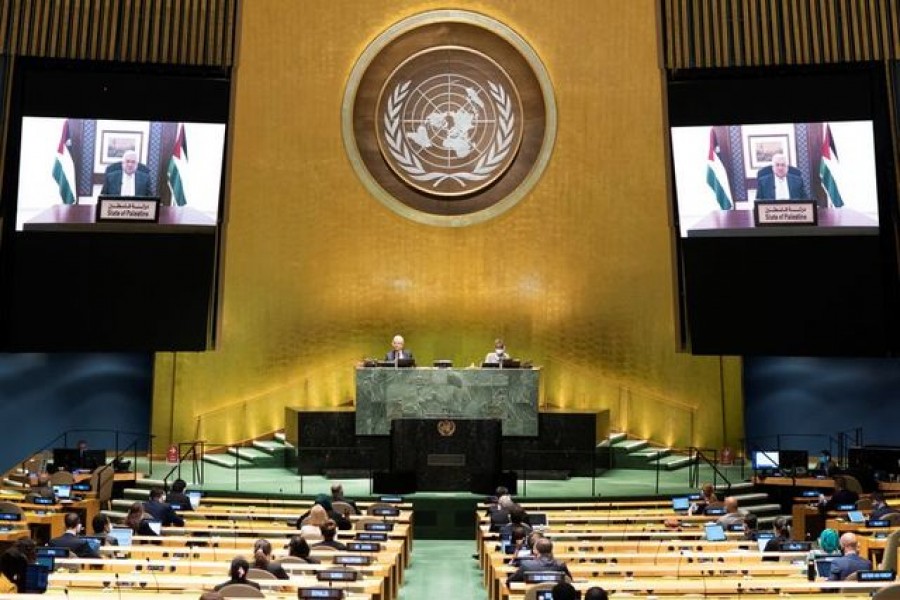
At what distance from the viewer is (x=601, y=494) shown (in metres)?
15.0

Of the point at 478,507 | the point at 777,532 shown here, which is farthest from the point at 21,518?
the point at 777,532

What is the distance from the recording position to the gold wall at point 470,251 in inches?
747

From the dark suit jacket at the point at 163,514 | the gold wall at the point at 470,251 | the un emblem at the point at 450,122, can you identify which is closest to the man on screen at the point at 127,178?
the gold wall at the point at 470,251

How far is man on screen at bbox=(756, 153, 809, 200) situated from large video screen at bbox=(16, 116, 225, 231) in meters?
8.41

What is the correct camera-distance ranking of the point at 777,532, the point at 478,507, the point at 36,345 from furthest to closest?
1. the point at 36,345
2. the point at 478,507
3. the point at 777,532

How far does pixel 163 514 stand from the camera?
38.3 feet

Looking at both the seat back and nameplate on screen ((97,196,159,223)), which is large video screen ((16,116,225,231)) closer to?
nameplate on screen ((97,196,159,223))

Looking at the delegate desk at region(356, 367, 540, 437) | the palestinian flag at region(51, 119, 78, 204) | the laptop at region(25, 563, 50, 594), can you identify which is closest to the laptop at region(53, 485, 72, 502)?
the delegate desk at region(356, 367, 540, 437)

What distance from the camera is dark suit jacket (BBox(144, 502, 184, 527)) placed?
1162cm

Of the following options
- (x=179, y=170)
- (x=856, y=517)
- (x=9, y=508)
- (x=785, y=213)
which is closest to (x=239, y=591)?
(x=9, y=508)

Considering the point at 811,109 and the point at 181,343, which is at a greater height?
the point at 811,109

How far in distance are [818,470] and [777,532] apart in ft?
18.6

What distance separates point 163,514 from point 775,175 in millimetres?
10706

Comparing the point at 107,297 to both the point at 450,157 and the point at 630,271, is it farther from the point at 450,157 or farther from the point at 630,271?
the point at 630,271
